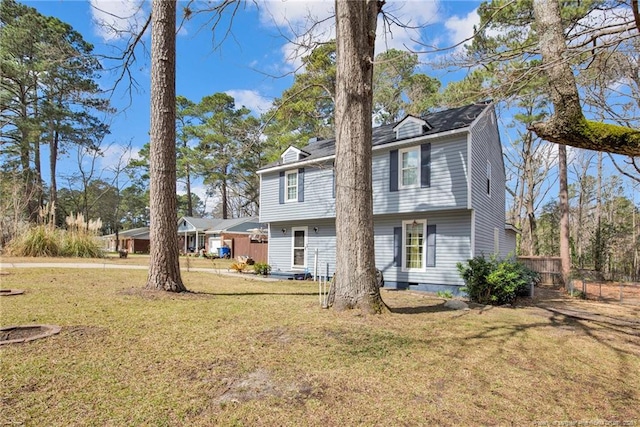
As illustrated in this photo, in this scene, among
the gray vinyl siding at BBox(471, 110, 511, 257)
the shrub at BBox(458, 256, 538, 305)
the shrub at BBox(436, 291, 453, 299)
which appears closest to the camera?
the shrub at BBox(458, 256, 538, 305)

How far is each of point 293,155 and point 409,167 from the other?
5480mm

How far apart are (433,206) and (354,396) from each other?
29.1 ft

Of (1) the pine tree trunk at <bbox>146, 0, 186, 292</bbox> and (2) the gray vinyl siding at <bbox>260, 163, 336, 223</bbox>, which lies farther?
(2) the gray vinyl siding at <bbox>260, 163, 336, 223</bbox>

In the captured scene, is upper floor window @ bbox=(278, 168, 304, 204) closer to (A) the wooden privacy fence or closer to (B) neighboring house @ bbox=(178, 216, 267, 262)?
(B) neighboring house @ bbox=(178, 216, 267, 262)

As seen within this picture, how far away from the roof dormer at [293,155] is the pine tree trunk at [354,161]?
8.80 meters

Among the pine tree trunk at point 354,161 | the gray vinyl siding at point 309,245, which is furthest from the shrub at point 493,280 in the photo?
the gray vinyl siding at point 309,245

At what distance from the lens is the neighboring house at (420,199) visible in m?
10.6

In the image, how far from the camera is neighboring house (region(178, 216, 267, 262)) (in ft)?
79.8

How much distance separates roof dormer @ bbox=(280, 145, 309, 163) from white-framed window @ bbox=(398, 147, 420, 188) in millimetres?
4474

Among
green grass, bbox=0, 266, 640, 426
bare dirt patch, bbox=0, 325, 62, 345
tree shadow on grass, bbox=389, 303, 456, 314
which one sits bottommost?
tree shadow on grass, bbox=389, 303, 456, 314

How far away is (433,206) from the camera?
10867 mm

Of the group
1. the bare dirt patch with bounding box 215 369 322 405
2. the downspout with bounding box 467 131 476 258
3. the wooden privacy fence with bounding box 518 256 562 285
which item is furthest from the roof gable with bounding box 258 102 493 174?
the bare dirt patch with bounding box 215 369 322 405

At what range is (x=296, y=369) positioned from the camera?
328 centimetres

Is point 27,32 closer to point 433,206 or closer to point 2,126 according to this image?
point 2,126
